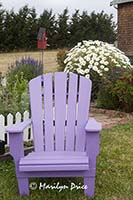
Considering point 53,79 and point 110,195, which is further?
point 53,79

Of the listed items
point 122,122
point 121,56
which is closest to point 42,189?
point 122,122

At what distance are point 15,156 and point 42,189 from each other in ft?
1.47

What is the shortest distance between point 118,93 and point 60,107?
9.95 feet

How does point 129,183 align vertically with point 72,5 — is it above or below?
below

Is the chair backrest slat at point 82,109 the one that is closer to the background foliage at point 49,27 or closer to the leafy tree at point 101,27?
the background foliage at point 49,27

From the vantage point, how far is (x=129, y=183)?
337cm

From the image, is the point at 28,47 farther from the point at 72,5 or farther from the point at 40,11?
the point at 72,5

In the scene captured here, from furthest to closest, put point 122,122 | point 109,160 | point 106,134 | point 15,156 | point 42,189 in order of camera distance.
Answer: point 122,122, point 106,134, point 109,160, point 42,189, point 15,156

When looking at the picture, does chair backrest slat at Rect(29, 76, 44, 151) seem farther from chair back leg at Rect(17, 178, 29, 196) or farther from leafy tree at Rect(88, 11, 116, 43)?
leafy tree at Rect(88, 11, 116, 43)

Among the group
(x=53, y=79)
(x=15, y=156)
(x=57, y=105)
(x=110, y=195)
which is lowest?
(x=110, y=195)

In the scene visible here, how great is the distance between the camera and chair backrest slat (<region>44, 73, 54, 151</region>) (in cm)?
356

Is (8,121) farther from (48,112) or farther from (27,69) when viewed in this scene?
(27,69)

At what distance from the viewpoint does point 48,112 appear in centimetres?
364

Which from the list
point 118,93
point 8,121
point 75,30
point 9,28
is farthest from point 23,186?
point 75,30
